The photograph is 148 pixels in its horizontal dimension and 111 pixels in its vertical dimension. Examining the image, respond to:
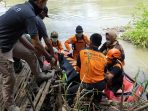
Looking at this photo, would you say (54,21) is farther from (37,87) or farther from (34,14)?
(34,14)

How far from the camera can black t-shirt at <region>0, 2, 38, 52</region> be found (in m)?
3.86

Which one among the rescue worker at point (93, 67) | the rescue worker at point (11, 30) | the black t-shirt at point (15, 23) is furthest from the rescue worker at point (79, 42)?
the black t-shirt at point (15, 23)

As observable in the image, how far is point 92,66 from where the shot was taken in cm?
513

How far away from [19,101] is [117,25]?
1240 cm

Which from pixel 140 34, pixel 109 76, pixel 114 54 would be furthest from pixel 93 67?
pixel 140 34

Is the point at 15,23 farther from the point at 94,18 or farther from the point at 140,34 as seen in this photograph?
the point at 94,18

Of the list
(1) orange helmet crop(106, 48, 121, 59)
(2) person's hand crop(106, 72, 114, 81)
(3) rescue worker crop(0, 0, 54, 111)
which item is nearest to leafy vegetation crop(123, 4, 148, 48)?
(1) orange helmet crop(106, 48, 121, 59)

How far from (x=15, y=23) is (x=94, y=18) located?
14.8 metres

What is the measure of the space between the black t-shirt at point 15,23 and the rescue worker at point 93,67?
4.44 feet

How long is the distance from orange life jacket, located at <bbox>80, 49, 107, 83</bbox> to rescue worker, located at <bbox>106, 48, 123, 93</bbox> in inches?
21.9

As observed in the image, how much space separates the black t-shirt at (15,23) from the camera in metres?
3.86

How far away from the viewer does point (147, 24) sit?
1255cm

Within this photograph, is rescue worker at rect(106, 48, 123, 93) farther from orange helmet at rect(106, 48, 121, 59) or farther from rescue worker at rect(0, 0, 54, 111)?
rescue worker at rect(0, 0, 54, 111)

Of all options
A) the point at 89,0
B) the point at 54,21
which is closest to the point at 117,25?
the point at 54,21
